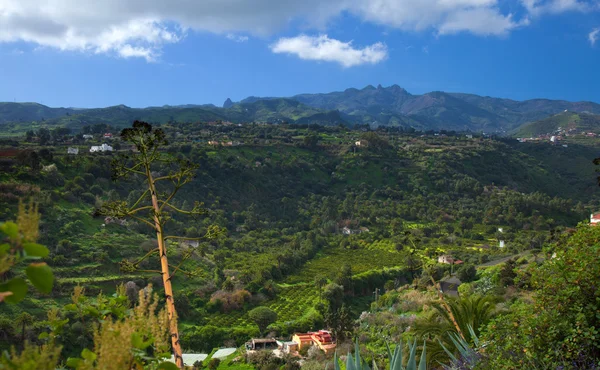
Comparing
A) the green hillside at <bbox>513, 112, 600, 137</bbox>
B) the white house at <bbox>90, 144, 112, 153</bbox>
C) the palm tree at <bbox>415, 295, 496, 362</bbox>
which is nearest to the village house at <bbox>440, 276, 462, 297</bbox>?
the palm tree at <bbox>415, 295, 496, 362</bbox>

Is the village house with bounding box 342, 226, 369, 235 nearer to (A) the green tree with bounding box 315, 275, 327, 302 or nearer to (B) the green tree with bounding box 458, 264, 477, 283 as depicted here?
(A) the green tree with bounding box 315, 275, 327, 302

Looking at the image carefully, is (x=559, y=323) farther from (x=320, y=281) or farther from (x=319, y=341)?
(x=320, y=281)

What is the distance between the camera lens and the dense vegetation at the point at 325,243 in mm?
4410

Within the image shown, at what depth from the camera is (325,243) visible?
42562 millimetres

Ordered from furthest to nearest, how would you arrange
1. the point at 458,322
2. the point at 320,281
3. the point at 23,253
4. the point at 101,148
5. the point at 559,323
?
the point at 101,148, the point at 320,281, the point at 458,322, the point at 559,323, the point at 23,253

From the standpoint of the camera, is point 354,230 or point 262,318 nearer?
point 262,318

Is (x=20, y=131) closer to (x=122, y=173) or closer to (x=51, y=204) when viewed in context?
(x=51, y=204)

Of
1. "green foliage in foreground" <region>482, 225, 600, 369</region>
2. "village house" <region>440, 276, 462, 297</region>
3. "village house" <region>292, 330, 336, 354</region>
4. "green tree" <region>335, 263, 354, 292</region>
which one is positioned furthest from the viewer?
"green tree" <region>335, 263, 354, 292</region>

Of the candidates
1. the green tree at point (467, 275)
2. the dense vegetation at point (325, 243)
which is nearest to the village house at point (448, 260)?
the dense vegetation at point (325, 243)

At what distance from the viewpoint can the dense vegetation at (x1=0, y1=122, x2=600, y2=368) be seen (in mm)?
4410

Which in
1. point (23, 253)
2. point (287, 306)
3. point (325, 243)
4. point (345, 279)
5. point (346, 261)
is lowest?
point (325, 243)

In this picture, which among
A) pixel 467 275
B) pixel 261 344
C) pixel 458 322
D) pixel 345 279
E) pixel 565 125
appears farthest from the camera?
pixel 565 125

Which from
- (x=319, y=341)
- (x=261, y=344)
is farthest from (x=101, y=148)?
(x=319, y=341)

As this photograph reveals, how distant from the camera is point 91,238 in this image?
90.5 ft
